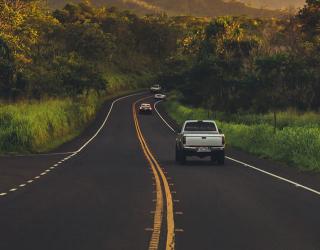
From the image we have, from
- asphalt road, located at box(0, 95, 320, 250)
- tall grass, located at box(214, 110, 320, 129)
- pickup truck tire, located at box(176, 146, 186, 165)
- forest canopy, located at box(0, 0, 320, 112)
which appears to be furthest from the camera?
forest canopy, located at box(0, 0, 320, 112)

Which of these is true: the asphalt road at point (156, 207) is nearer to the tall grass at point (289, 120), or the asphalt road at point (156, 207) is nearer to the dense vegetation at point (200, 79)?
the dense vegetation at point (200, 79)

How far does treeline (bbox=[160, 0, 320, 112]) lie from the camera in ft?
211

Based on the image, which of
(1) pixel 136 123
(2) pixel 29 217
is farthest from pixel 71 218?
(1) pixel 136 123

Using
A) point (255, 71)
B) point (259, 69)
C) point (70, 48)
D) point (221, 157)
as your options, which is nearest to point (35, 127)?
point (221, 157)

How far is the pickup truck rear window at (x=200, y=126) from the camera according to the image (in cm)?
2738

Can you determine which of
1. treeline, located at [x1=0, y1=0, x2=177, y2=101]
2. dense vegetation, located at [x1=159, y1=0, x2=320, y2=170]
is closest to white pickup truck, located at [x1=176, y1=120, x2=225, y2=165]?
dense vegetation, located at [x1=159, y1=0, x2=320, y2=170]

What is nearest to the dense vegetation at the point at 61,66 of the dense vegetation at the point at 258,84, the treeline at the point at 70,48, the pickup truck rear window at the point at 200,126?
the treeline at the point at 70,48

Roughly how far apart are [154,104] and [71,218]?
302 feet

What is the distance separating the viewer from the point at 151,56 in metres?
187

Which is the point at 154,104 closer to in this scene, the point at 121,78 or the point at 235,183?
the point at 121,78

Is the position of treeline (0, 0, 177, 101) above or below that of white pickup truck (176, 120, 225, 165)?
above

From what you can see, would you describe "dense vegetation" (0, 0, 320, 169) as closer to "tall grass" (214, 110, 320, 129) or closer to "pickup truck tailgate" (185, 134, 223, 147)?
"tall grass" (214, 110, 320, 129)

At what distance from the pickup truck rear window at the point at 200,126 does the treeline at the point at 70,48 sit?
20919mm

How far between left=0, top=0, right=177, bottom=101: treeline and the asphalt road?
2627 cm
